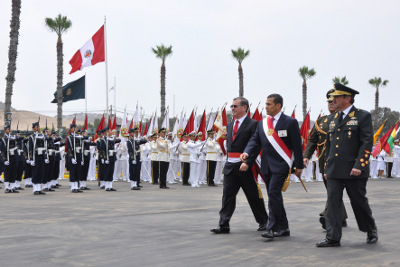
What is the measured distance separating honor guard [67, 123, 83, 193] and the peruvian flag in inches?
442

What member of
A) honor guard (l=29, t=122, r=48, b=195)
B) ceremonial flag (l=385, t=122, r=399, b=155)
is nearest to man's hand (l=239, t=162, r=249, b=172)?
honor guard (l=29, t=122, r=48, b=195)

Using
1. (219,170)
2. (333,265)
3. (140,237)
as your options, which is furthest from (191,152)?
(333,265)

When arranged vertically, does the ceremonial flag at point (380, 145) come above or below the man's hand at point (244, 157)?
above

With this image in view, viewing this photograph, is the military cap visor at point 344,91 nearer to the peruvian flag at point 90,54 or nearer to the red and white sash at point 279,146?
the red and white sash at point 279,146

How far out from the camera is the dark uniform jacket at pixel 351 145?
668 cm

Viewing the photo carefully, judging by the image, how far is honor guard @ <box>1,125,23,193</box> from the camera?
17.1 metres

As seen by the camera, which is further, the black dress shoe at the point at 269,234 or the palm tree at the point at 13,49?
the palm tree at the point at 13,49

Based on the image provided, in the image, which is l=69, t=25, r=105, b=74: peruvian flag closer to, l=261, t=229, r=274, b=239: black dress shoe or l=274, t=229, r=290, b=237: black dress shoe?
l=274, t=229, r=290, b=237: black dress shoe

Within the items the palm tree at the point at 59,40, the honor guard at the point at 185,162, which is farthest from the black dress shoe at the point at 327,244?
the palm tree at the point at 59,40

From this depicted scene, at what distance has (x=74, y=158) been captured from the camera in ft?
58.0

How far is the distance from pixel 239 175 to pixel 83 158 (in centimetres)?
1110

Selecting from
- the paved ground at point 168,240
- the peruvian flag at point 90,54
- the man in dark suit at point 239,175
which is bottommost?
the paved ground at point 168,240

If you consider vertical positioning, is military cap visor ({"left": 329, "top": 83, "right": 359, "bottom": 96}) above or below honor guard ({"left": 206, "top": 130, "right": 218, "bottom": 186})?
above

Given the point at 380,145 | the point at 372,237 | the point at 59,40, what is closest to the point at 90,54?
the point at 59,40
